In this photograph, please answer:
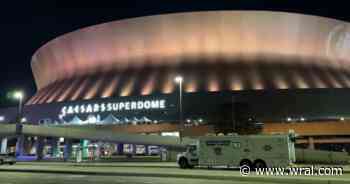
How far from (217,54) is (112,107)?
17.9 m

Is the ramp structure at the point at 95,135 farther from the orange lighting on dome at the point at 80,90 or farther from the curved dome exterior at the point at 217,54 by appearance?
the orange lighting on dome at the point at 80,90

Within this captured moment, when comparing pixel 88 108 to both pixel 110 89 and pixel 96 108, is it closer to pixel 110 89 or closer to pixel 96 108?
pixel 96 108

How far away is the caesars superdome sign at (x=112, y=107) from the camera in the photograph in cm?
5247

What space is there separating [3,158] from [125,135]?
11.0 m

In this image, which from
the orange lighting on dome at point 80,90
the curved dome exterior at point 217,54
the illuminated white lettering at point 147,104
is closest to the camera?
the illuminated white lettering at point 147,104

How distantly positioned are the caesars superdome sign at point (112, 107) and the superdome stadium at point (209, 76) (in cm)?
15

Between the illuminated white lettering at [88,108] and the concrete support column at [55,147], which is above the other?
the illuminated white lettering at [88,108]

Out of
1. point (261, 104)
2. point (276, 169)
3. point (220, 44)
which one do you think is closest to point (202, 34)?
point (220, 44)

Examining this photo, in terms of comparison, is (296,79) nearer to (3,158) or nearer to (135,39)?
(135,39)

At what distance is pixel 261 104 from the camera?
50.5 metres

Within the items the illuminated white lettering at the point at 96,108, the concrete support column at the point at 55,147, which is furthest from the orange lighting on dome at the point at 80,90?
the concrete support column at the point at 55,147

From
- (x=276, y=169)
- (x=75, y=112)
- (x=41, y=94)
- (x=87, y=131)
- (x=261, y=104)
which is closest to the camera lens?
(x=276, y=169)

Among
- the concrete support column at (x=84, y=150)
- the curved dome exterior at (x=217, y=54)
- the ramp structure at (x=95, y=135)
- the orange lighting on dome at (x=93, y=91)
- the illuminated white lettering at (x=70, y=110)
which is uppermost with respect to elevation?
the curved dome exterior at (x=217, y=54)

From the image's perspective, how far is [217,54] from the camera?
57.8m
